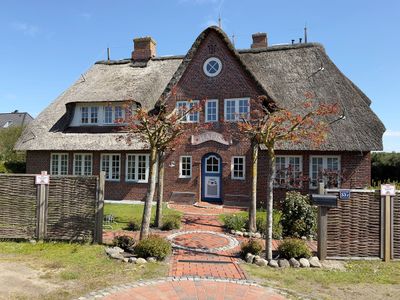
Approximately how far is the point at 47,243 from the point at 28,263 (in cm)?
162

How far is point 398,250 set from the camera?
877cm

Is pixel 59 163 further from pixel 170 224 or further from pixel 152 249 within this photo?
pixel 152 249

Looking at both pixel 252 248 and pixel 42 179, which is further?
pixel 42 179

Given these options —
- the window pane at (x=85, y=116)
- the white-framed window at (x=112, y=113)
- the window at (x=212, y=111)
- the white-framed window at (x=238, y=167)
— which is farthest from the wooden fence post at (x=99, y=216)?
the window pane at (x=85, y=116)

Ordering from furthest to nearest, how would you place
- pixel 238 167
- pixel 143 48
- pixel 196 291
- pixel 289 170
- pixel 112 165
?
pixel 143 48 < pixel 112 165 < pixel 238 167 < pixel 289 170 < pixel 196 291

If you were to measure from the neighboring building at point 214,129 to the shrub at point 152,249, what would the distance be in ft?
31.4

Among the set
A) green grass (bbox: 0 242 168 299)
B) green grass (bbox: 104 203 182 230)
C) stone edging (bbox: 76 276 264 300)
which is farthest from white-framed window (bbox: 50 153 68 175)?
stone edging (bbox: 76 276 264 300)

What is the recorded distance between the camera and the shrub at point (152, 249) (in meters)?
8.32

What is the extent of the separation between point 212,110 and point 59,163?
10037 mm

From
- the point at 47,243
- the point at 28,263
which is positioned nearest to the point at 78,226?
the point at 47,243

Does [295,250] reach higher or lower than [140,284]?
higher

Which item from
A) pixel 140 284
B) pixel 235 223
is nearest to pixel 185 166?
pixel 235 223

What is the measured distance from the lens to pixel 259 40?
77.1 feet

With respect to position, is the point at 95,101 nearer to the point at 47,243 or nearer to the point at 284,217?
the point at 47,243
